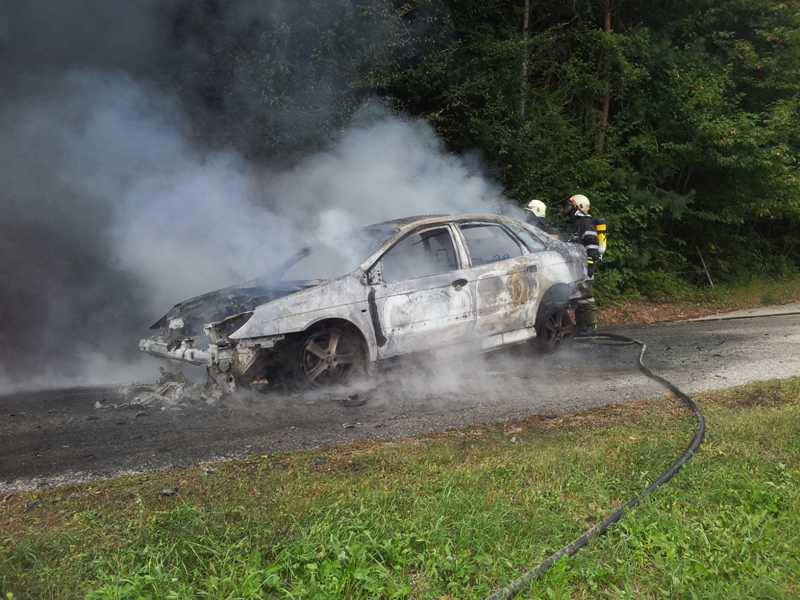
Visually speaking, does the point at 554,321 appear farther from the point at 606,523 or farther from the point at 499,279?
the point at 606,523

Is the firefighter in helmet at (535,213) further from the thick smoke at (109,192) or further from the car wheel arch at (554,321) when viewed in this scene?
the car wheel arch at (554,321)

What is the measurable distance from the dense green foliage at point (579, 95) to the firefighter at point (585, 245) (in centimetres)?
226

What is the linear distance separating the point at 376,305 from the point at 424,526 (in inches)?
130

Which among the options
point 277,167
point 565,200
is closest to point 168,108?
point 277,167

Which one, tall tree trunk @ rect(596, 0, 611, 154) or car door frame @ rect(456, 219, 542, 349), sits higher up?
tall tree trunk @ rect(596, 0, 611, 154)

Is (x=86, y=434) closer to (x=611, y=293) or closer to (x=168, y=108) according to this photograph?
(x=168, y=108)

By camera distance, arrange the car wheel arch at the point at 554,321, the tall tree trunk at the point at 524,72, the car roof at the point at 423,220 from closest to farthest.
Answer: the car roof at the point at 423,220 < the car wheel arch at the point at 554,321 < the tall tree trunk at the point at 524,72

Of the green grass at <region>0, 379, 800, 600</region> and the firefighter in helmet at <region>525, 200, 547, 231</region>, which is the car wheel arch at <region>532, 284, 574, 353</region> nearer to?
the firefighter in helmet at <region>525, 200, 547, 231</region>

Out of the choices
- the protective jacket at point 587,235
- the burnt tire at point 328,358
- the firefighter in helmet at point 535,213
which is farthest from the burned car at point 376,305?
the firefighter in helmet at point 535,213

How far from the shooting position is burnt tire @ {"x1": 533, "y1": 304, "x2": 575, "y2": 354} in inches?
311

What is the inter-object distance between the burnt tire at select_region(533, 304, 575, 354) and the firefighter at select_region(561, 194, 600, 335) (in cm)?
35

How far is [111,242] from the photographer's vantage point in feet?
30.8

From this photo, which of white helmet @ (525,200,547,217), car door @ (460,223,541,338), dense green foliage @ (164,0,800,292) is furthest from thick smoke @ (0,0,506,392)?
car door @ (460,223,541,338)

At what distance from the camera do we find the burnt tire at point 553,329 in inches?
311
